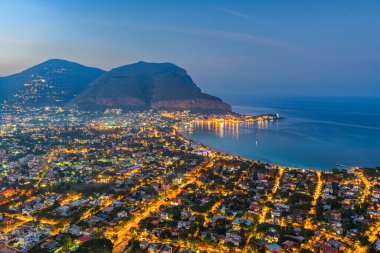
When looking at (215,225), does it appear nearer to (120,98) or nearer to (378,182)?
(378,182)

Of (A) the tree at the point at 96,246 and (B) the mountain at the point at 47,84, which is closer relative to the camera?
(A) the tree at the point at 96,246

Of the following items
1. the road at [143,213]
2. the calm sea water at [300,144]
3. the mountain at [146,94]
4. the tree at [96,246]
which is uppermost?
the mountain at [146,94]

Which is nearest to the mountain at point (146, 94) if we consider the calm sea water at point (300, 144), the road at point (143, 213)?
the calm sea water at point (300, 144)

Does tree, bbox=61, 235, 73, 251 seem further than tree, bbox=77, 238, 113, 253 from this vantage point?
Yes

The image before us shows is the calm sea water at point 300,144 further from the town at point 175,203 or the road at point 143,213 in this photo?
the road at point 143,213

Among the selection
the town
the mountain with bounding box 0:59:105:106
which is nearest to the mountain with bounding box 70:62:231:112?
the mountain with bounding box 0:59:105:106

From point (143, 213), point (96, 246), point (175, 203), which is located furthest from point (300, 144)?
point (96, 246)

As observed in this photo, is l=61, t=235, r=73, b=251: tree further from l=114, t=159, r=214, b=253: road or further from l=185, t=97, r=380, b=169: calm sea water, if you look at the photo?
l=185, t=97, r=380, b=169: calm sea water
